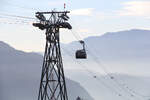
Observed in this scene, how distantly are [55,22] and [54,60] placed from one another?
819cm

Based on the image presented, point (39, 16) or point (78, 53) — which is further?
Answer: point (78, 53)

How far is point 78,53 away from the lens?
117562mm

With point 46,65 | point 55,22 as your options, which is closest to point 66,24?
point 55,22

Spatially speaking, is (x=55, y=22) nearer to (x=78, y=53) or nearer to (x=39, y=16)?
(x=39, y=16)

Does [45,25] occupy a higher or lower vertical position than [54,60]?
higher

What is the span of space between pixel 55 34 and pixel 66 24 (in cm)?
321

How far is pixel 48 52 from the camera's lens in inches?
4242

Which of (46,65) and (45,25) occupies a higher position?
(45,25)

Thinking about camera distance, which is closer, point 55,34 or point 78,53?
point 55,34

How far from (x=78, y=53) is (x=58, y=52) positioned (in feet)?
36.9

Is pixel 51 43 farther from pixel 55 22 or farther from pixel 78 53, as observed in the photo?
pixel 78 53

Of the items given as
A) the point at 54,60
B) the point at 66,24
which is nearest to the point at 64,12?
the point at 66,24

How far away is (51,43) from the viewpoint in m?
108

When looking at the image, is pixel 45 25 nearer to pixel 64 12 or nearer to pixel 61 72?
pixel 64 12
